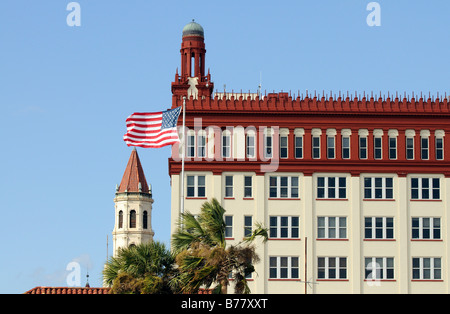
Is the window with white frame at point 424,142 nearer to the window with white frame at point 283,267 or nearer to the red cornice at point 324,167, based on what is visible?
the red cornice at point 324,167

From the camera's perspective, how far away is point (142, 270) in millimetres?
54594

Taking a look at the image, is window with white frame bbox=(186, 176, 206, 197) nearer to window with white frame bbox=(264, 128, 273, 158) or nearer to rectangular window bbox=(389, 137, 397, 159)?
window with white frame bbox=(264, 128, 273, 158)

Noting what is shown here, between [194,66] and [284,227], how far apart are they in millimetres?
23733

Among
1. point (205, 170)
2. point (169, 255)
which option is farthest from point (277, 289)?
point (169, 255)

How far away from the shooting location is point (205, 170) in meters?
89.8

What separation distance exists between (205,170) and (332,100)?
13391mm

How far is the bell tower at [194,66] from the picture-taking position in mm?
101500

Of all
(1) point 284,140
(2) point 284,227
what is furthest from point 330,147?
(2) point 284,227

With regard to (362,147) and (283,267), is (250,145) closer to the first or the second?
(362,147)

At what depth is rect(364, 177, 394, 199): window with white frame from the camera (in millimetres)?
90688

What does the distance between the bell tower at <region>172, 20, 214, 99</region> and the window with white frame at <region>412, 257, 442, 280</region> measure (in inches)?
1039

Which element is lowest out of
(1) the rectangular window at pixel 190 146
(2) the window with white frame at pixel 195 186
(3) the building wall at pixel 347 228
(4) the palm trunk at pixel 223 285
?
(4) the palm trunk at pixel 223 285

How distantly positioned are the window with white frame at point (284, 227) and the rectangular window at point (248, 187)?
9.61 feet

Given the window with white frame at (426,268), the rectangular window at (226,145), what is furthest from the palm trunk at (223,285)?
the window with white frame at (426,268)
